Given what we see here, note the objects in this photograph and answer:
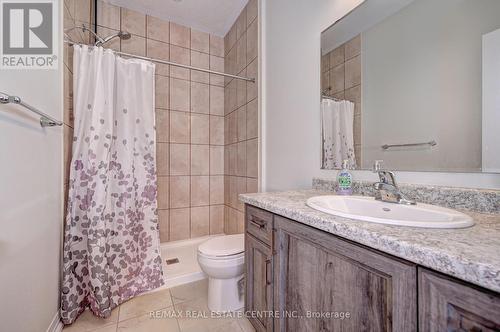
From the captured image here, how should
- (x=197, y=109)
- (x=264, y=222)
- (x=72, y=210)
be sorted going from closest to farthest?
(x=264, y=222) < (x=72, y=210) < (x=197, y=109)

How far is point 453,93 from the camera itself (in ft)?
2.77

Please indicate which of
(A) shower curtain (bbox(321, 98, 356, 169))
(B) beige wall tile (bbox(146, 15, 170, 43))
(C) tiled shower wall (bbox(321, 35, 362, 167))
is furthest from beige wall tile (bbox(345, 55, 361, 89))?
(B) beige wall tile (bbox(146, 15, 170, 43))

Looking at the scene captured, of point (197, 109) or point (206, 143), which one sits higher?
point (197, 109)

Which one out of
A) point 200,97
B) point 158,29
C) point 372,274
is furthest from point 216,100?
point 372,274

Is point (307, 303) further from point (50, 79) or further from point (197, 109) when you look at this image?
point (197, 109)

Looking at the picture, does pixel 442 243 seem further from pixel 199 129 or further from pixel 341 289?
pixel 199 129

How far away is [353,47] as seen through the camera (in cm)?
122

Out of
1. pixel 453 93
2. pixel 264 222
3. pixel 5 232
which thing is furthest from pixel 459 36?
pixel 5 232

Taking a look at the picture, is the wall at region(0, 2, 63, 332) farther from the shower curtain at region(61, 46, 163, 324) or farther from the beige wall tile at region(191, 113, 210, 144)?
the beige wall tile at region(191, 113, 210, 144)

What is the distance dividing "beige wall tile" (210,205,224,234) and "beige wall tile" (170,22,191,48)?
1910 millimetres

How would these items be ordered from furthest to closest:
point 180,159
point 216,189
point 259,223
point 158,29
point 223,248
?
point 216,189 → point 180,159 → point 158,29 → point 223,248 → point 259,223

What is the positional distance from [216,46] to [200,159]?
140 centimetres

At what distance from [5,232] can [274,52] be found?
1.87m

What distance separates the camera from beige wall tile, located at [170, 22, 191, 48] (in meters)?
2.34
